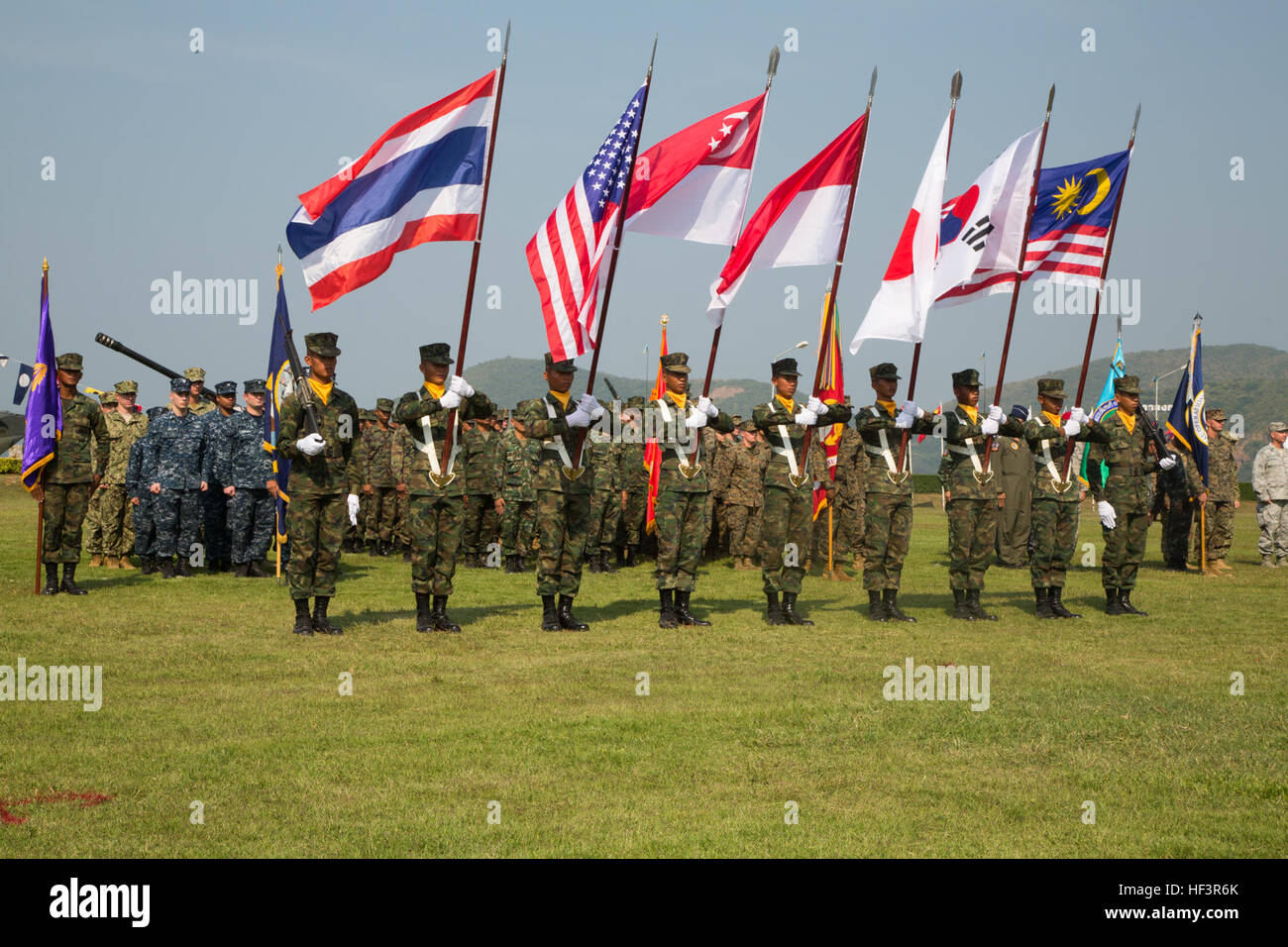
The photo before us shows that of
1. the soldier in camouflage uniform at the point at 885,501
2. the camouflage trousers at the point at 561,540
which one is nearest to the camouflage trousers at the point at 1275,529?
the soldier in camouflage uniform at the point at 885,501

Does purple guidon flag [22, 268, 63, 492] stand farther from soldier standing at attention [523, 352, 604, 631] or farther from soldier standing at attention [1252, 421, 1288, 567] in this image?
soldier standing at attention [1252, 421, 1288, 567]

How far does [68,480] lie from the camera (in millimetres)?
13812

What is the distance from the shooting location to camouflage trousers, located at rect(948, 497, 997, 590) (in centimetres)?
1327

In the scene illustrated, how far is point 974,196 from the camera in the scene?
12625 mm

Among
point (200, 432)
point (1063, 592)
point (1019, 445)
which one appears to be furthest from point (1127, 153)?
point (200, 432)

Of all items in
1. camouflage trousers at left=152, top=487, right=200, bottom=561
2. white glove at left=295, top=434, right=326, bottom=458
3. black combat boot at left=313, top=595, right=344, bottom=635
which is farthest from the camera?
camouflage trousers at left=152, top=487, right=200, bottom=561

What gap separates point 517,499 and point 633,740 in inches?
445

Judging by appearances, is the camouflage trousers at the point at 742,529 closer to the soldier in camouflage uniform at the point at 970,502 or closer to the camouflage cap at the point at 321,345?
the soldier in camouflage uniform at the point at 970,502

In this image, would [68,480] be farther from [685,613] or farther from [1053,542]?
[1053,542]

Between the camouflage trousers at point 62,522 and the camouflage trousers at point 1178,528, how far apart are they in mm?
16473

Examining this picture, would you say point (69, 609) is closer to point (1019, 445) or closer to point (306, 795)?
point (306, 795)

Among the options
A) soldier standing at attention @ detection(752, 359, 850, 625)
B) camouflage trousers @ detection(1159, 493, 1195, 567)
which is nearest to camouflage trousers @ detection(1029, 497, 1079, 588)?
soldier standing at attention @ detection(752, 359, 850, 625)

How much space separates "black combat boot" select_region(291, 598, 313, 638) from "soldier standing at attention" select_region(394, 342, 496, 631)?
103 cm

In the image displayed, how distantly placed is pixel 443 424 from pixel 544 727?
4.87 m
